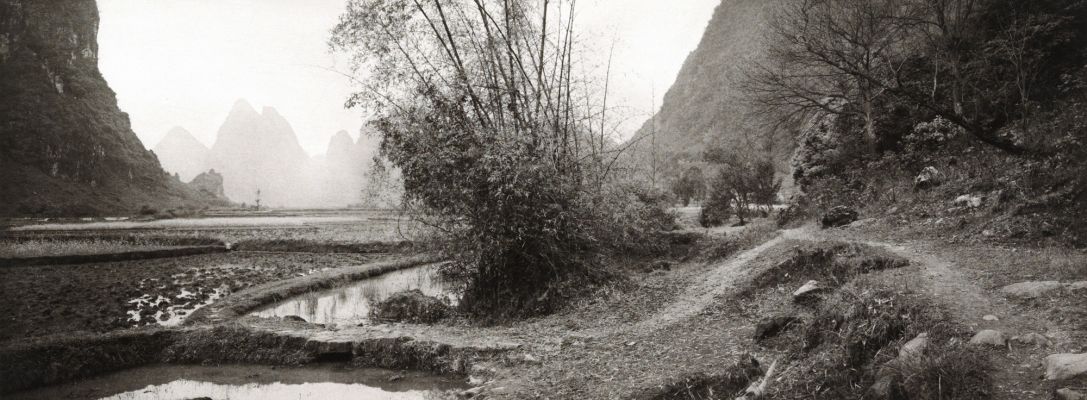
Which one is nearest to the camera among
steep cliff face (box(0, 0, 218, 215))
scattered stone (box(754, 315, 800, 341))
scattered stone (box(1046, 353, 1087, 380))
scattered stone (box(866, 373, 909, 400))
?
scattered stone (box(1046, 353, 1087, 380))

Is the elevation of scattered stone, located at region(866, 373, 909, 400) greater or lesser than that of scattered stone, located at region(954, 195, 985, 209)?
lesser

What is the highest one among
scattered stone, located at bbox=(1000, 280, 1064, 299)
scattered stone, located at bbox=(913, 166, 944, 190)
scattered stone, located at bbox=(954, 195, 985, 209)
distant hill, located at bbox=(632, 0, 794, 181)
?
distant hill, located at bbox=(632, 0, 794, 181)

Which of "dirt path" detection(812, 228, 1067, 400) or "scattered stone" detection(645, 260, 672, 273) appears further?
"scattered stone" detection(645, 260, 672, 273)

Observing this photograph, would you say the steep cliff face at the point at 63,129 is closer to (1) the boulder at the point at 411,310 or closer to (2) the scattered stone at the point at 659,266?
(1) the boulder at the point at 411,310

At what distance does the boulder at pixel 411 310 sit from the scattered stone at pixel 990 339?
380 inches

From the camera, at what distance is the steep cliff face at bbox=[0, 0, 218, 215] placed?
57719 mm

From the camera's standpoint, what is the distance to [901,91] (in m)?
10.6

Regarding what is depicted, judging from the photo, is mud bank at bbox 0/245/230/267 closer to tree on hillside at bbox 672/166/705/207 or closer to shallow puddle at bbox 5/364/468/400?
shallow puddle at bbox 5/364/468/400

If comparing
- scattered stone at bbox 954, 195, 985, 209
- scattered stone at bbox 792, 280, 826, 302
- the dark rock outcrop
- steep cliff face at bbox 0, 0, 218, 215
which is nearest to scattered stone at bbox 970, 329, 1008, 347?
scattered stone at bbox 792, 280, 826, 302

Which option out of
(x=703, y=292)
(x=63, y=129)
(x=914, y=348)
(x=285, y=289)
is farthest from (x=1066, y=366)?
(x=63, y=129)

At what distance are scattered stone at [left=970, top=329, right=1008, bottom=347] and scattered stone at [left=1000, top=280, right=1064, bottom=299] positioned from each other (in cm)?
137

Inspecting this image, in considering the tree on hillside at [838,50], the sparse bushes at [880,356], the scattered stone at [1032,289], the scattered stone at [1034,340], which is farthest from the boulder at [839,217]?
the scattered stone at [1034,340]

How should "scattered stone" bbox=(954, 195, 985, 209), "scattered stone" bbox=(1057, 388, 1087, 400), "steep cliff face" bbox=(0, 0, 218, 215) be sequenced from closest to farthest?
"scattered stone" bbox=(1057, 388, 1087, 400)
"scattered stone" bbox=(954, 195, 985, 209)
"steep cliff face" bbox=(0, 0, 218, 215)

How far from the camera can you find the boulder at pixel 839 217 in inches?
545
